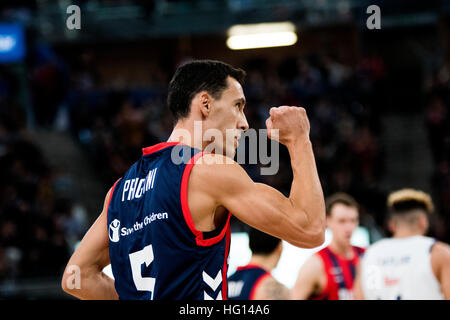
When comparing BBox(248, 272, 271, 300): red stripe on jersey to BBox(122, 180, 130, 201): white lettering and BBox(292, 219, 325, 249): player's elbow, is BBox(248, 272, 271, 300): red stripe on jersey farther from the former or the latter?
BBox(292, 219, 325, 249): player's elbow

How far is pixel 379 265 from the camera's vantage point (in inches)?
202

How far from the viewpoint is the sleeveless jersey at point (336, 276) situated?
5.76 meters

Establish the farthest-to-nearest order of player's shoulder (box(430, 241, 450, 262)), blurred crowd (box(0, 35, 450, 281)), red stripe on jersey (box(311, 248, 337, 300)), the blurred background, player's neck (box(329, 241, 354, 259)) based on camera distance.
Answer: the blurred background
blurred crowd (box(0, 35, 450, 281))
player's neck (box(329, 241, 354, 259))
red stripe on jersey (box(311, 248, 337, 300))
player's shoulder (box(430, 241, 450, 262))

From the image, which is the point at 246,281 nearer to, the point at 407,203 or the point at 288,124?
the point at 407,203

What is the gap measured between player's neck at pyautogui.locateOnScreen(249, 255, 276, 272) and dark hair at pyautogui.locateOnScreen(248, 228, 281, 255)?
4cm

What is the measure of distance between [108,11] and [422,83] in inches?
330

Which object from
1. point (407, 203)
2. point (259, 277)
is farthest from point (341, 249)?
point (259, 277)

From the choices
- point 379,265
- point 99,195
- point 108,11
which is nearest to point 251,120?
point 99,195

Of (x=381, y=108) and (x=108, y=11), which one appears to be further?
(x=108, y=11)

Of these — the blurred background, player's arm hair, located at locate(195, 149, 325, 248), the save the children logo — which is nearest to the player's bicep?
player's arm hair, located at locate(195, 149, 325, 248)

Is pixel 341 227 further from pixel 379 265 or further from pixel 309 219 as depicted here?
pixel 309 219

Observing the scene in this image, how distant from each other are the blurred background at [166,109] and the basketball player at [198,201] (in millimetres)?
7250

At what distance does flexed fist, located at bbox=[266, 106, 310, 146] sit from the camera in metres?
2.66

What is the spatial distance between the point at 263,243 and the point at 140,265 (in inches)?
99.9
